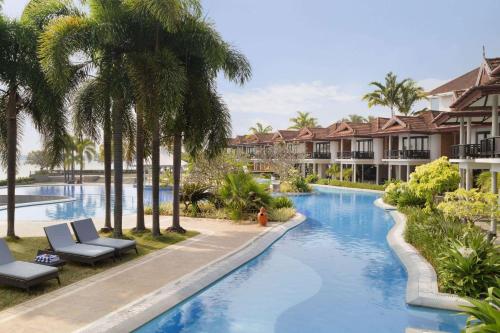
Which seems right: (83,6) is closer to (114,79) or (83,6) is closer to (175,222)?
(114,79)

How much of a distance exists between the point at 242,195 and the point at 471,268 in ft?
41.4

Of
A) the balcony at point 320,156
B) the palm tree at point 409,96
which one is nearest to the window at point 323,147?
the balcony at point 320,156

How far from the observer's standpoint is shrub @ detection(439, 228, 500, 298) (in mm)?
9773

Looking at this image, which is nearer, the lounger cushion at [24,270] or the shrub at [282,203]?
the lounger cushion at [24,270]

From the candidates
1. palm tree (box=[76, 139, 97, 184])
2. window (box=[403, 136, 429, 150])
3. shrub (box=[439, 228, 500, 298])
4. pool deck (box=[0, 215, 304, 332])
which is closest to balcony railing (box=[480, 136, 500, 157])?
shrub (box=[439, 228, 500, 298])

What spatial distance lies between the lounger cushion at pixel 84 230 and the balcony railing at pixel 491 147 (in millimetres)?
14286

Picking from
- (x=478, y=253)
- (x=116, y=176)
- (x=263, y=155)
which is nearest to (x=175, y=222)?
(x=116, y=176)

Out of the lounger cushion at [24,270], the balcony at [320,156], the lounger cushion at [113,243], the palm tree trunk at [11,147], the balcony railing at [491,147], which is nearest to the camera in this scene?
the lounger cushion at [24,270]

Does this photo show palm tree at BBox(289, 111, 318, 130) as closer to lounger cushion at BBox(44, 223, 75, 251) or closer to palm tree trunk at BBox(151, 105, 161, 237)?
palm tree trunk at BBox(151, 105, 161, 237)

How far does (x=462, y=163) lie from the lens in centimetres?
1925

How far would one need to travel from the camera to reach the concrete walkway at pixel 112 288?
8.12m

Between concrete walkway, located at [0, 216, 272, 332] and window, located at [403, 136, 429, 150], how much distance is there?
27.1 m

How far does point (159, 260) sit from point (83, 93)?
6.74m

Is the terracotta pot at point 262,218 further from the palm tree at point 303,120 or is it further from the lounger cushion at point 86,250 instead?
the palm tree at point 303,120
